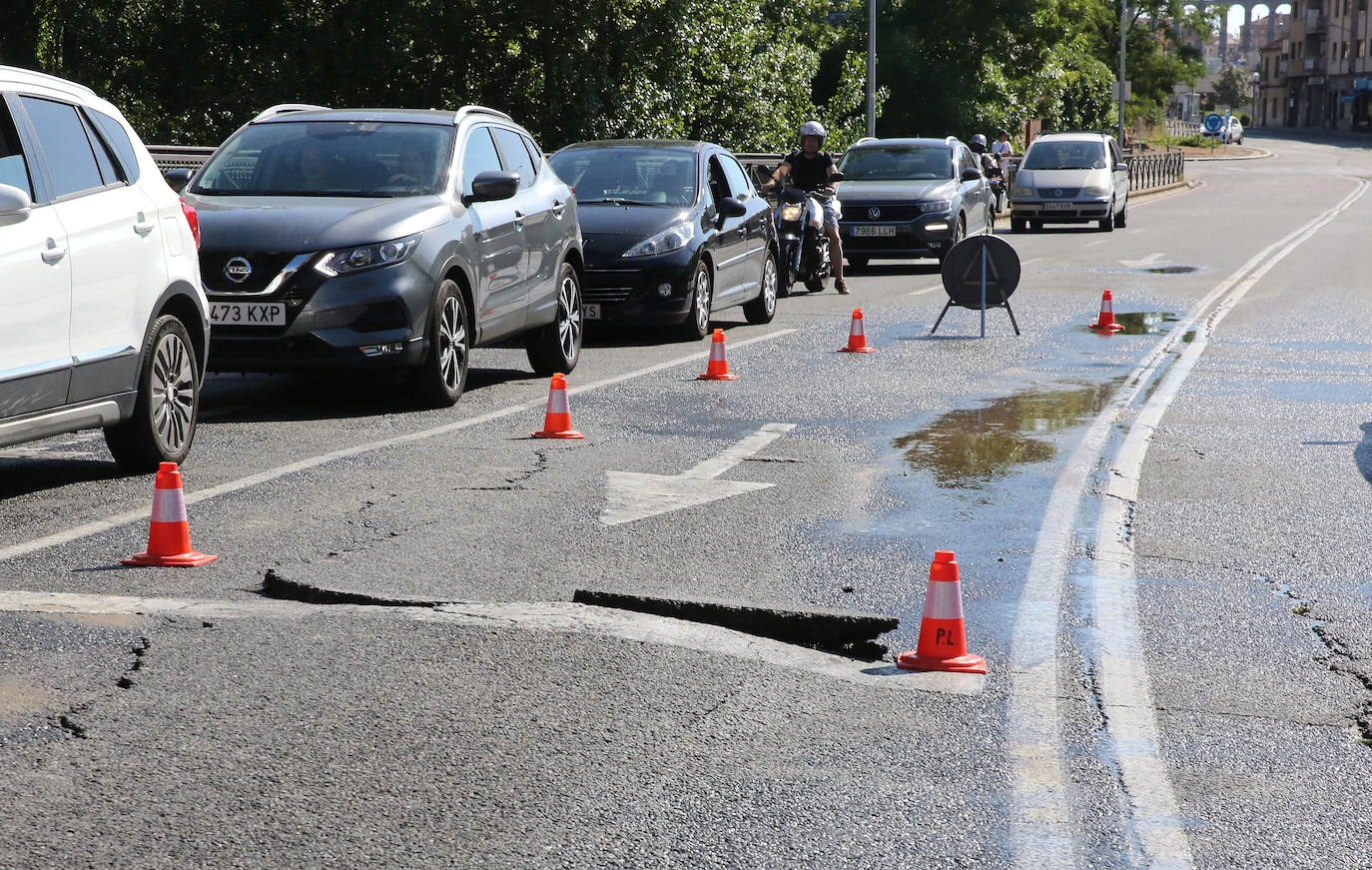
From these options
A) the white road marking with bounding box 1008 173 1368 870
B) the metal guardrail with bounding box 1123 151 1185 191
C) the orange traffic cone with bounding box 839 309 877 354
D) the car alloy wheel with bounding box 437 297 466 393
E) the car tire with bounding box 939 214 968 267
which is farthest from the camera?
the metal guardrail with bounding box 1123 151 1185 191

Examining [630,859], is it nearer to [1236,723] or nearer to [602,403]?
[1236,723]

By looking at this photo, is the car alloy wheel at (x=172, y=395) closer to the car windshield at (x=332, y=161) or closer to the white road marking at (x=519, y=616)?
the white road marking at (x=519, y=616)

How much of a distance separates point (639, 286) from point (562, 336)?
2.15 m

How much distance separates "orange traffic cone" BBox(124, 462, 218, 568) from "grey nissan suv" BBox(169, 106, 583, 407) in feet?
12.3

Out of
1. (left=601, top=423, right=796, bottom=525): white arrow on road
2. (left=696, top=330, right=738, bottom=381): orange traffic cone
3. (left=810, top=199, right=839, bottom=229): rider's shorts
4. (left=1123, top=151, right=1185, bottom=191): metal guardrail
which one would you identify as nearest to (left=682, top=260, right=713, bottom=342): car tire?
(left=696, top=330, right=738, bottom=381): orange traffic cone

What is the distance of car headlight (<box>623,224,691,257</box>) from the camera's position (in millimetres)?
14664

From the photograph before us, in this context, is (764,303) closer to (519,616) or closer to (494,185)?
(494,185)

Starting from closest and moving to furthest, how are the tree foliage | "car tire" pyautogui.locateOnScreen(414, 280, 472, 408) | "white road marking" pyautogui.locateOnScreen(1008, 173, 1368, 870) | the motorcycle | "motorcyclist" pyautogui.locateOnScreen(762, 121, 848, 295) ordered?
"white road marking" pyautogui.locateOnScreen(1008, 173, 1368, 870) → "car tire" pyautogui.locateOnScreen(414, 280, 472, 408) → "motorcyclist" pyautogui.locateOnScreen(762, 121, 848, 295) → the motorcycle → the tree foliage

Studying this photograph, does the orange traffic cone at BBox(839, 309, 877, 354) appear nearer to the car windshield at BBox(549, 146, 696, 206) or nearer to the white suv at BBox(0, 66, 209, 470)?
the car windshield at BBox(549, 146, 696, 206)

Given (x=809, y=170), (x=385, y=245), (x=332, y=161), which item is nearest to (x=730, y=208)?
(x=809, y=170)

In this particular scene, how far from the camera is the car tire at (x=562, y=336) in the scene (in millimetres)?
12555

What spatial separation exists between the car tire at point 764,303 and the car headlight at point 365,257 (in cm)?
705

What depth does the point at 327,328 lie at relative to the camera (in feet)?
32.9

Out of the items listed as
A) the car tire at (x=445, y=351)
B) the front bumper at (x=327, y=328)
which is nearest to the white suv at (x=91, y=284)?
the front bumper at (x=327, y=328)
